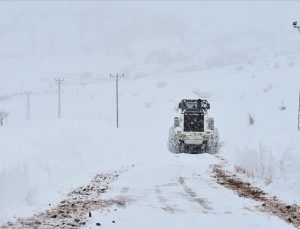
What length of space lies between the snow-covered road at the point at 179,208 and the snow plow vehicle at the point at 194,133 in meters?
20.0

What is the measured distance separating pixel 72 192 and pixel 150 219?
16.2 ft

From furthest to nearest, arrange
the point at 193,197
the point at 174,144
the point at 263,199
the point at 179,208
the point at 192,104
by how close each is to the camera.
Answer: the point at 192,104 → the point at 174,144 → the point at 193,197 → the point at 263,199 → the point at 179,208

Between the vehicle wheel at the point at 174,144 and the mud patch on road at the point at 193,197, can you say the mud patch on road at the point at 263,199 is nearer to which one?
the mud patch on road at the point at 193,197

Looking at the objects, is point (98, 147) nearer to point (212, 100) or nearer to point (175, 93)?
point (212, 100)

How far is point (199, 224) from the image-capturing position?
10.8m

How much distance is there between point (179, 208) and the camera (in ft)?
41.9

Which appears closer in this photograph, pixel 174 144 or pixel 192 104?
pixel 174 144

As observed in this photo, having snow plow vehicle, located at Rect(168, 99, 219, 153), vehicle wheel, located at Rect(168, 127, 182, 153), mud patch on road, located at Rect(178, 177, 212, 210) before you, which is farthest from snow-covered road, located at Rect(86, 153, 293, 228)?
vehicle wheel, located at Rect(168, 127, 182, 153)

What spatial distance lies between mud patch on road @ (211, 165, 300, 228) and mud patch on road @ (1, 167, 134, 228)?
3.48 meters

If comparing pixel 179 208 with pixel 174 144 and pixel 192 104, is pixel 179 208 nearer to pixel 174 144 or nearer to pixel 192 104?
pixel 174 144

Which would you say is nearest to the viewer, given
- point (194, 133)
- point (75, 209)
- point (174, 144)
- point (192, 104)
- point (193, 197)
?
point (75, 209)

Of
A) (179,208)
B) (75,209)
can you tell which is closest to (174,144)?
(179,208)

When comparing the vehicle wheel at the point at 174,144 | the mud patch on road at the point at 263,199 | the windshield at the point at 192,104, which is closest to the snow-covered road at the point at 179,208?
the mud patch on road at the point at 263,199

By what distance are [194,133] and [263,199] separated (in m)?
24.9
